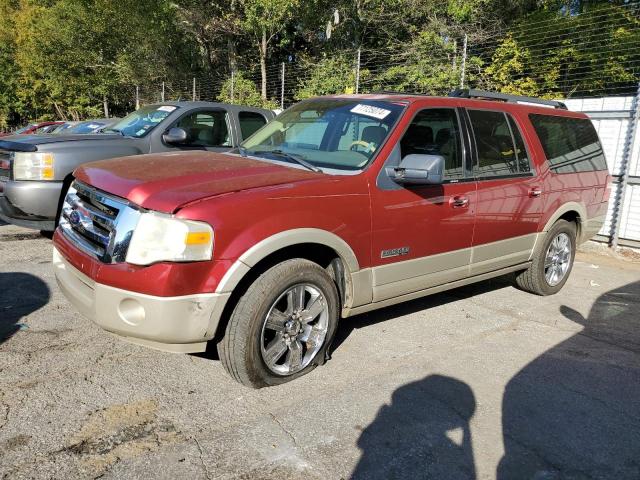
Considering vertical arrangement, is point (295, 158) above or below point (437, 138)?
below

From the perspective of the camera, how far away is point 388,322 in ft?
15.0

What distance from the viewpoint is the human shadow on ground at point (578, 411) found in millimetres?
2691

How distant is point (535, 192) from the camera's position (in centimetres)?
490

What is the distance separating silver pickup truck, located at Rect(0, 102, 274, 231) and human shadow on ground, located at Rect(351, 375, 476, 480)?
164 inches

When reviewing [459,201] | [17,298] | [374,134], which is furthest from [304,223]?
[17,298]

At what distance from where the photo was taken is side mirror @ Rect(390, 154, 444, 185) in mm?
3537

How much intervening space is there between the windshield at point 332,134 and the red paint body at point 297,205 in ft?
0.43

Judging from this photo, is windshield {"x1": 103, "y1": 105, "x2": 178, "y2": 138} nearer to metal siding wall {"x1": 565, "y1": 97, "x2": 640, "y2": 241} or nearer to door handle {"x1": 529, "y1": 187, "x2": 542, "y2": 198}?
door handle {"x1": 529, "y1": 187, "x2": 542, "y2": 198}

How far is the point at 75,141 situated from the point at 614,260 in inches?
296

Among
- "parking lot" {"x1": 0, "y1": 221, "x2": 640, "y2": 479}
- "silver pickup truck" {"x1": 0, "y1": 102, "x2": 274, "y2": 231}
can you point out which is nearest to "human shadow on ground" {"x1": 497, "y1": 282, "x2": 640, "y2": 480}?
"parking lot" {"x1": 0, "y1": 221, "x2": 640, "y2": 479}

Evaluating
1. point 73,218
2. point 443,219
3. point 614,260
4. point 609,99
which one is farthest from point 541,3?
point 73,218

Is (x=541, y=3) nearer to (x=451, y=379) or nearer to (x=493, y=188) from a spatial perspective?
(x=493, y=188)

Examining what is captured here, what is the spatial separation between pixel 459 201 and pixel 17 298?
398 centimetres

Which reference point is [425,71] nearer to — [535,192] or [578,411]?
[535,192]
